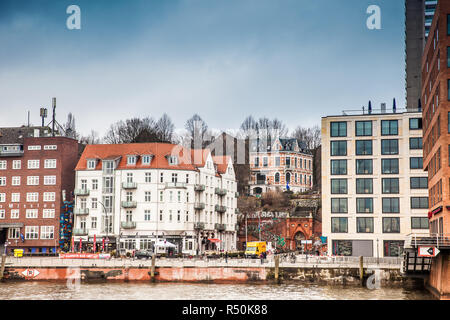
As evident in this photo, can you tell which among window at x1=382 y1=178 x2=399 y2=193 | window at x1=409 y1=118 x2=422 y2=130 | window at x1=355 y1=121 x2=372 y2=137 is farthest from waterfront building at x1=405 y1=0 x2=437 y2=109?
window at x1=382 y1=178 x2=399 y2=193

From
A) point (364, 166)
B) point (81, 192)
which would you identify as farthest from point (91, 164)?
point (364, 166)

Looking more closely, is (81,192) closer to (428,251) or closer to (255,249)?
(255,249)

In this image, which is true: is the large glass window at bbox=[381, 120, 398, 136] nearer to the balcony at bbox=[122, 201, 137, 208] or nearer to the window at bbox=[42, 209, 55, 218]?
the balcony at bbox=[122, 201, 137, 208]

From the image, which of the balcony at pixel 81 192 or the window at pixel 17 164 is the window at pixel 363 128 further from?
the window at pixel 17 164

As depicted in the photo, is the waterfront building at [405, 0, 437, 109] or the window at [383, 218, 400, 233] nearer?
the window at [383, 218, 400, 233]

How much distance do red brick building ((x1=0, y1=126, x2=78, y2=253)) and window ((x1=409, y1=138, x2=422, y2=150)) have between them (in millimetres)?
53555

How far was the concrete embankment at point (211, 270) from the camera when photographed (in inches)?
2621

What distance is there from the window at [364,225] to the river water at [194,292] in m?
24.7

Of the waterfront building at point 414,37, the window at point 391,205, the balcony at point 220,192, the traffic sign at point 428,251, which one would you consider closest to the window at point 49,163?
the balcony at point 220,192

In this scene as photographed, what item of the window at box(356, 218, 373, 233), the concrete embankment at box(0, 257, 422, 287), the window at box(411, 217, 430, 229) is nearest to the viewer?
the concrete embankment at box(0, 257, 422, 287)

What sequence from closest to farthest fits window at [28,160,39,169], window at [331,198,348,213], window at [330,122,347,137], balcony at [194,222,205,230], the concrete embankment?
the concrete embankment < window at [331,198,348,213] < window at [330,122,347,137] < balcony at [194,222,205,230] < window at [28,160,39,169]

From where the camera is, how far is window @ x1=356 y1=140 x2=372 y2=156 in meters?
89.8

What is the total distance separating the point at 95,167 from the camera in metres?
101

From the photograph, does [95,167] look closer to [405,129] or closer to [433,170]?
[405,129]
